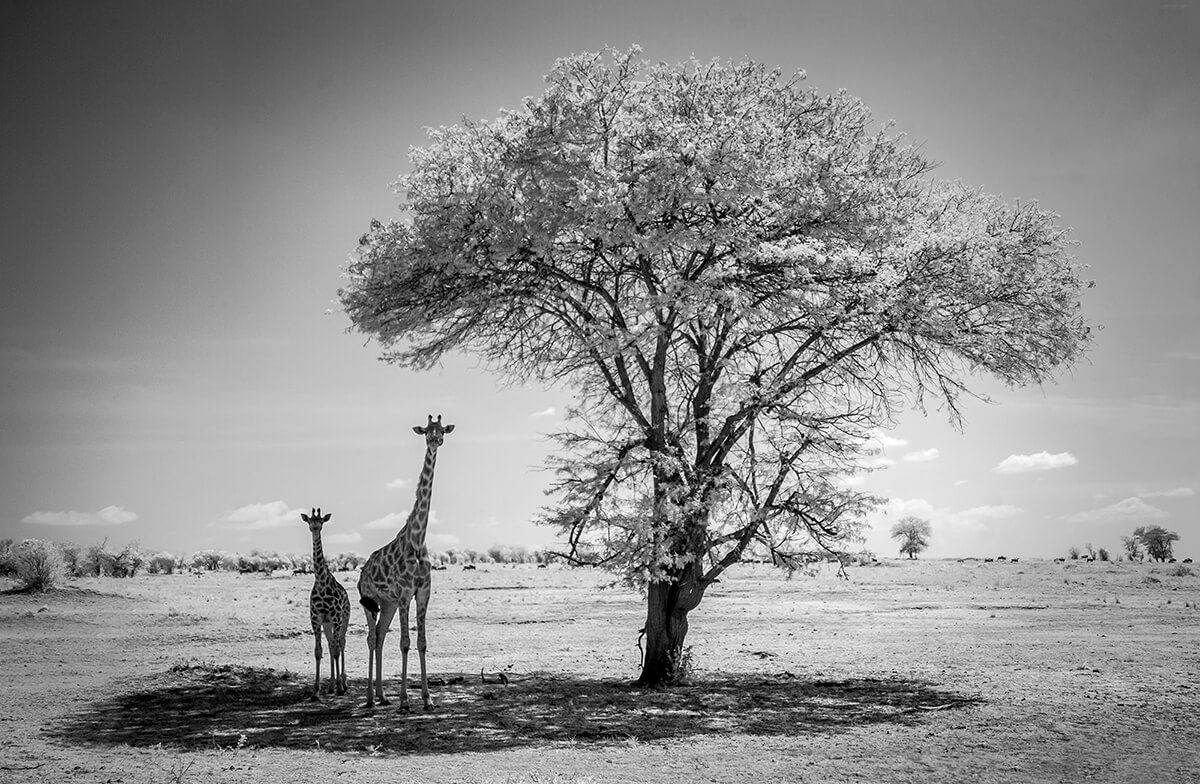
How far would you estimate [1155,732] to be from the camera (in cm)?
1359

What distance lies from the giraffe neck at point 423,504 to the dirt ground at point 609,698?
107 inches

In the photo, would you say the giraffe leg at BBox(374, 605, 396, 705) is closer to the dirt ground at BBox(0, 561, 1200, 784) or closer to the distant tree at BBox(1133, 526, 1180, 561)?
the dirt ground at BBox(0, 561, 1200, 784)

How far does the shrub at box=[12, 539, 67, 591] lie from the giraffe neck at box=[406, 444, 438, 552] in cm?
2429

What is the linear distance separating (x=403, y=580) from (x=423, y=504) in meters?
1.34

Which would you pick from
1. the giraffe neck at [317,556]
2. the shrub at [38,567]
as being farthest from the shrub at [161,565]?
the giraffe neck at [317,556]

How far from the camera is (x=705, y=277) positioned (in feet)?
57.1

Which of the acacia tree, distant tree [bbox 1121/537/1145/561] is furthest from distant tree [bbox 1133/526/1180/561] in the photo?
the acacia tree

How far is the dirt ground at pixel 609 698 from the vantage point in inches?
472

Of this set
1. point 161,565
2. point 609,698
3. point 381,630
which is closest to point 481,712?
point 381,630

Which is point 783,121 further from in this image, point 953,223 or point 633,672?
point 633,672

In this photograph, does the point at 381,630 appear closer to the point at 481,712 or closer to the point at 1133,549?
the point at 481,712

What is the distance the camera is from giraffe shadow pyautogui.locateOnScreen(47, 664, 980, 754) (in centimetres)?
1380

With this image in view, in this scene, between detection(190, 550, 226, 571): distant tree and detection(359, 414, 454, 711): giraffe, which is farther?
detection(190, 550, 226, 571): distant tree

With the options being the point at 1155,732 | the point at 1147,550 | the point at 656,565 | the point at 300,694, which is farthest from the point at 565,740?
the point at 1147,550
